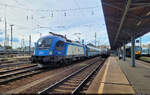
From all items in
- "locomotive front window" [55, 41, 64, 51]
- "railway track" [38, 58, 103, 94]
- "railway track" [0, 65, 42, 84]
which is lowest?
"railway track" [38, 58, 103, 94]

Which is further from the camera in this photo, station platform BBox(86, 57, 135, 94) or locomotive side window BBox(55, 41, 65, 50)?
locomotive side window BBox(55, 41, 65, 50)

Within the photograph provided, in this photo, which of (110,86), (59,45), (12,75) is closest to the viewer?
(110,86)

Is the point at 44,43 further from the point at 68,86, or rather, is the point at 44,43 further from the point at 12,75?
the point at 68,86

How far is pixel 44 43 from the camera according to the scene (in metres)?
13.1

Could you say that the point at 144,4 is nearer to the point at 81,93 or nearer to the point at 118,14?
the point at 118,14

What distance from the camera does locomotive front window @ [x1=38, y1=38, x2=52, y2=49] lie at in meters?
12.8

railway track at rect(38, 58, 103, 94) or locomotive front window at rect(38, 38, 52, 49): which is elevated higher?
locomotive front window at rect(38, 38, 52, 49)

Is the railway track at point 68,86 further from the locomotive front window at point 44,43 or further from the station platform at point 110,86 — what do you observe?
the locomotive front window at point 44,43

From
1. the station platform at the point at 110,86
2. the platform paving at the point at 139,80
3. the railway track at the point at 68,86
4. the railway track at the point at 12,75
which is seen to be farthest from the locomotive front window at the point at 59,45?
the platform paving at the point at 139,80

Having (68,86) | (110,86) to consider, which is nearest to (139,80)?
(110,86)

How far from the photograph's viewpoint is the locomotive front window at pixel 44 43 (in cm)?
1283

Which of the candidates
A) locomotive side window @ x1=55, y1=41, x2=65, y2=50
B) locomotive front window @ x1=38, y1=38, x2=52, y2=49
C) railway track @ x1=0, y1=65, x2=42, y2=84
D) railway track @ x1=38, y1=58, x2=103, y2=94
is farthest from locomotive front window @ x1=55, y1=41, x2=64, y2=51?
railway track @ x1=38, y1=58, x2=103, y2=94

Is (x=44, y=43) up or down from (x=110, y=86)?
up

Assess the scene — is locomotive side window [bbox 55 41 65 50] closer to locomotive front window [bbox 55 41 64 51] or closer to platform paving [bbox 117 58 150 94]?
locomotive front window [bbox 55 41 64 51]
